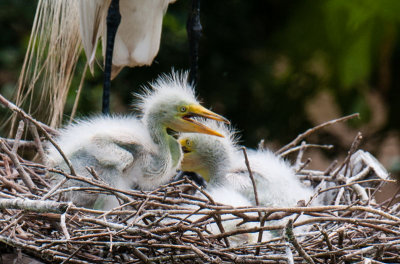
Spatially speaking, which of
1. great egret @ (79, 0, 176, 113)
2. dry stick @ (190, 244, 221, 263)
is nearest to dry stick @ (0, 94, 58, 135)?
dry stick @ (190, 244, 221, 263)

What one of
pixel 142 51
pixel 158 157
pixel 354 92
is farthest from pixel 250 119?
pixel 158 157

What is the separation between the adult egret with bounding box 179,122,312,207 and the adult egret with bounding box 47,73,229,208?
0.12 m

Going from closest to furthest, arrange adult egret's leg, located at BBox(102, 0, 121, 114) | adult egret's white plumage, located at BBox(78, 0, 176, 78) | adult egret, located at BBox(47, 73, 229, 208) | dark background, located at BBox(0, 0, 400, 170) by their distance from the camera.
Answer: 1. adult egret, located at BBox(47, 73, 229, 208)
2. adult egret's leg, located at BBox(102, 0, 121, 114)
3. adult egret's white plumage, located at BBox(78, 0, 176, 78)
4. dark background, located at BBox(0, 0, 400, 170)

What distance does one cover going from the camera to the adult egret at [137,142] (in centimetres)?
187

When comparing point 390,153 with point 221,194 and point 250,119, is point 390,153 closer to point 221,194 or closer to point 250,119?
point 250,119

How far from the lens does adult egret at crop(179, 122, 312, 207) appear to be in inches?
79.4

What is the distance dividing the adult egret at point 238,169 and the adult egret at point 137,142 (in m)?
0.12

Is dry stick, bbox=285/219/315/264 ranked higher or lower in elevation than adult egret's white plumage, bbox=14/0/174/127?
lower

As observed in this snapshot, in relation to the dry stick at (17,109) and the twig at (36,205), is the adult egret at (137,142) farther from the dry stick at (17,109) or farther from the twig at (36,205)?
the twig at (36,205)

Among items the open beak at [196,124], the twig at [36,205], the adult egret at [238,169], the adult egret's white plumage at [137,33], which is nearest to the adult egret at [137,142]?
the open beak at [196,124]

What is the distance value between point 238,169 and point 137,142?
1.10 feet

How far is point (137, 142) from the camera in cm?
193

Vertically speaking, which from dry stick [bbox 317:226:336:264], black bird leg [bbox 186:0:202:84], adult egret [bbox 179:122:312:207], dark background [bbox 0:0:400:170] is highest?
dark background [bbox 0:0:400:170]

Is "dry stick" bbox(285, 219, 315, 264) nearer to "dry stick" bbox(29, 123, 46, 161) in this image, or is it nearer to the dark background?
"dry stick" bbox(29, 123, 46, 161)
